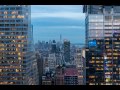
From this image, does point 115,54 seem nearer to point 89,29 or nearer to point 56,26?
point 89,29

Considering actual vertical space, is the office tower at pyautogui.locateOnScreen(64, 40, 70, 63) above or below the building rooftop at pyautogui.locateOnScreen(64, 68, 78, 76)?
above

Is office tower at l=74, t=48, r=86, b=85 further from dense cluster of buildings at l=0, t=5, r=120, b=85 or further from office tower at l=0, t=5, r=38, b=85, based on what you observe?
office tower at l=0, t=5, r=38, b=85

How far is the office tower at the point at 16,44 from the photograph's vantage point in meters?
2.18

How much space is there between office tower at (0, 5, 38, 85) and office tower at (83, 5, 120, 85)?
557mm

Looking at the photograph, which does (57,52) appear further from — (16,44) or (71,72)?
(16,44)

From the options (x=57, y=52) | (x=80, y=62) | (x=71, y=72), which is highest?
(x=57, y=52)

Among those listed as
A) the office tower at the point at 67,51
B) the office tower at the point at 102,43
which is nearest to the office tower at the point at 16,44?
the office tower at the point at 67,51

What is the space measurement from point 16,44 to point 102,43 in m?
0.86

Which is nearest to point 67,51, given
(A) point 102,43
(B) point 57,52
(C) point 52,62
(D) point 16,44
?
(B) point 57,52

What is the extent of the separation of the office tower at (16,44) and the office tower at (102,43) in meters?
0.56

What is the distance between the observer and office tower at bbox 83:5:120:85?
215cm

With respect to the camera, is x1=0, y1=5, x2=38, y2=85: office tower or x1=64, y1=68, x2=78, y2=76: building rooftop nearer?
x1=0, y1=5, x2=38, y2=85: office tower

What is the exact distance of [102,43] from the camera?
232 centimetres

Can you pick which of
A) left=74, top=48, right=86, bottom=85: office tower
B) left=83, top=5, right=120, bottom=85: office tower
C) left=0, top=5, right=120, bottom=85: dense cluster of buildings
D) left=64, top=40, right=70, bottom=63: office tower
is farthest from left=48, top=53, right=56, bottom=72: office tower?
left=83, top=5, right=120, bottom=85: office tower
